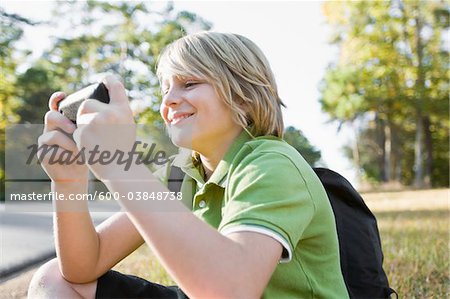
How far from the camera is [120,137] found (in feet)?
4.02

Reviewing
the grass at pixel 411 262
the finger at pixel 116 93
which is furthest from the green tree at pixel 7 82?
the finger at pixel 116 93

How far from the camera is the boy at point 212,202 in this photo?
1153mm

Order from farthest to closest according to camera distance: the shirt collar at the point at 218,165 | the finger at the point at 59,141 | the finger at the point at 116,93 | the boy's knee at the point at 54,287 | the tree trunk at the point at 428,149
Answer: the tree trunk at the point at 428,149 → the boy's knee at the point at 54,287 → the shirt collar at the point at 218,165 → the finger at the point at 59,141 → the finger at the point at 116,93

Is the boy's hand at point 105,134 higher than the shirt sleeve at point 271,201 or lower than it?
higher

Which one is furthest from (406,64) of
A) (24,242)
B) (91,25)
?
(24,242)

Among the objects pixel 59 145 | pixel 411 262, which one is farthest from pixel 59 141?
pixel 411 262

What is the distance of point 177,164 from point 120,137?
2.15ft

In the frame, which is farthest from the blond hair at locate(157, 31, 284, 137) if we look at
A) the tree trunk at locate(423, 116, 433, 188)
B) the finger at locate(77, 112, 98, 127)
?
the tree trunk at locate(423, 116, 433, 188)

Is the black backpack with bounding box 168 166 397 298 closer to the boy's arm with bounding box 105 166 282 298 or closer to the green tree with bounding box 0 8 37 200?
the boy's arm with bounding box 105 166 282 298

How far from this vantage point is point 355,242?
70.5 inches

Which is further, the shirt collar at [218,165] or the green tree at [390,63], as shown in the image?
the green tree at [390,63]

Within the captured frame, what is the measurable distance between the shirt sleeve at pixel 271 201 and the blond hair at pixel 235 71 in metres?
0.33

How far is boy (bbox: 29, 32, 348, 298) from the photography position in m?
1.15

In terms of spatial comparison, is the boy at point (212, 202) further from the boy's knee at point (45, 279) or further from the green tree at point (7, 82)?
the green tree at point (7, 82)
